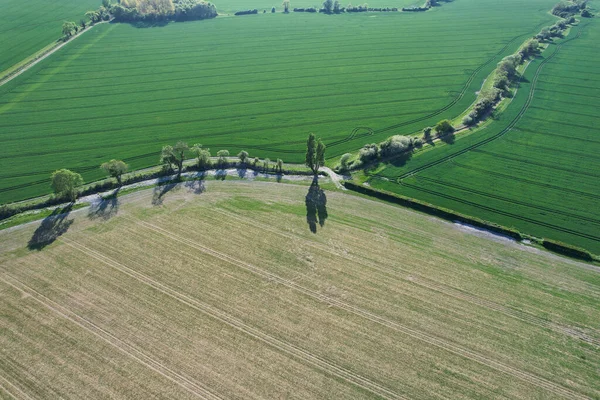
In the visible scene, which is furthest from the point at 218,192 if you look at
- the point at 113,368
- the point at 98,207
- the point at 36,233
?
the point at 113,368

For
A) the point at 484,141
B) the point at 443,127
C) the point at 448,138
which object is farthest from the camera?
the point at 443,127

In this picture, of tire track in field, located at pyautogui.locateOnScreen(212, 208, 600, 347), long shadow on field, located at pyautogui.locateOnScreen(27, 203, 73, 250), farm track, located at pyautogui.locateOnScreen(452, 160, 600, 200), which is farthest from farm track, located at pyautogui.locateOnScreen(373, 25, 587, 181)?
long shadow on field, located at pyautogui.locateOnScreen(27, 203, 73, 250)

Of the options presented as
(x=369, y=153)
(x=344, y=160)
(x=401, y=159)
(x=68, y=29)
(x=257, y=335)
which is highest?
(x=68, y=29)

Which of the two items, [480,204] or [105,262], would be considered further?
[480,204]

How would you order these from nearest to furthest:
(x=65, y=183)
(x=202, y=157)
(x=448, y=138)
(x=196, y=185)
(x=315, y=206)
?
(x=65, y=183) → (x=315, y=206) → (x=196, y=185) → (x=202, y=157) → (x=448, y=138)

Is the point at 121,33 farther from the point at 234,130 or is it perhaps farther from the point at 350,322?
the point at 350,322

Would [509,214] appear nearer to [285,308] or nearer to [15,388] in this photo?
[285,308]

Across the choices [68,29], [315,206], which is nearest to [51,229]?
[315,206]
